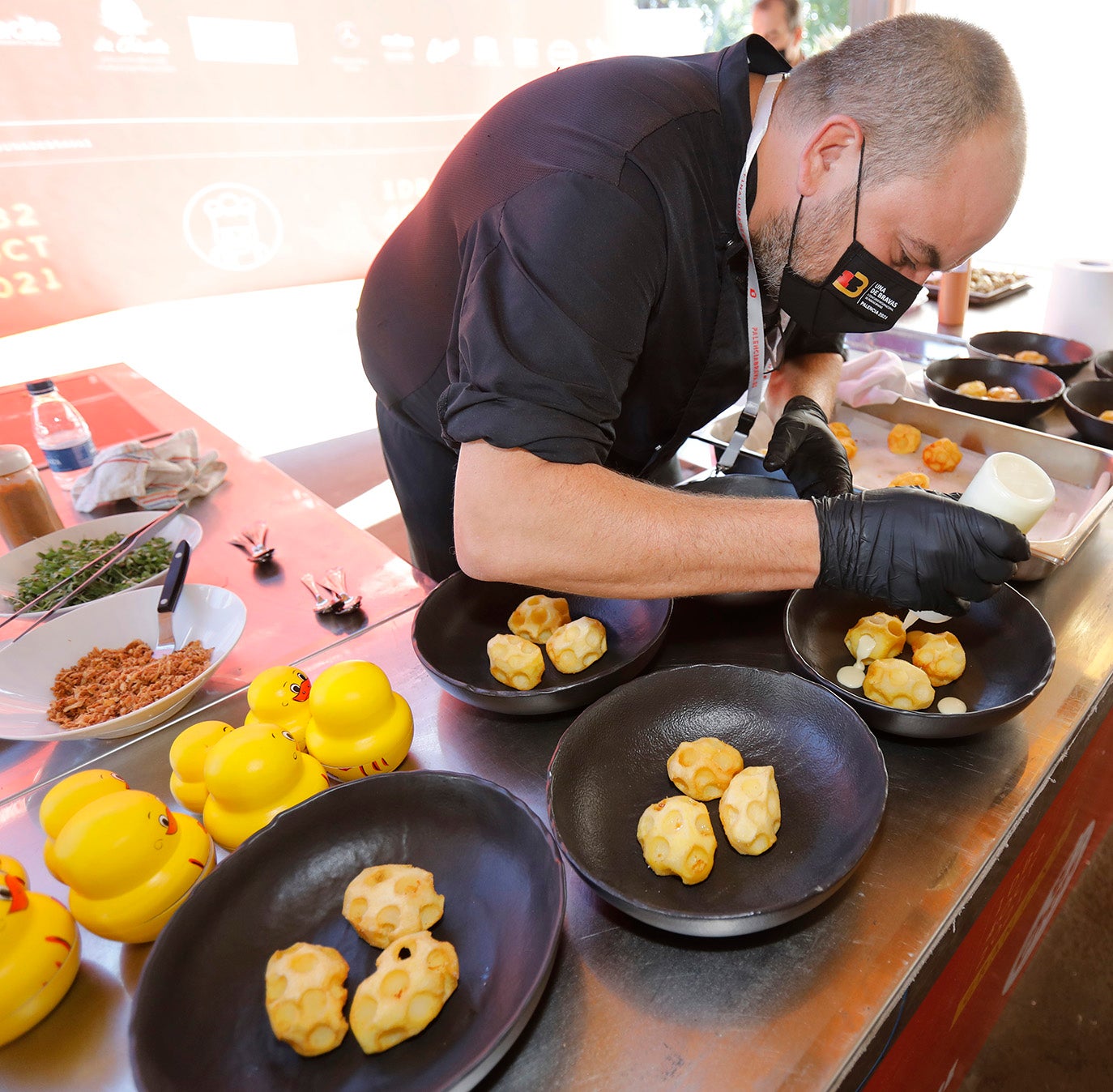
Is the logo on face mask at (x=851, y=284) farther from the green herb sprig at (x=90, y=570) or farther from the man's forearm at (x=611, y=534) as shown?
the green herb sprig at (x=90, y=570)

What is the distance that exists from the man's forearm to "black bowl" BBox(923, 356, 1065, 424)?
4.56ft

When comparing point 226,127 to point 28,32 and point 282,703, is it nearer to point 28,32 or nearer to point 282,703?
point 28,32

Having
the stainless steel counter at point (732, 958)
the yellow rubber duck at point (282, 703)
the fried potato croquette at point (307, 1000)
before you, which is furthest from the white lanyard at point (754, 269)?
the fried potato croquette at point (307, 1000)

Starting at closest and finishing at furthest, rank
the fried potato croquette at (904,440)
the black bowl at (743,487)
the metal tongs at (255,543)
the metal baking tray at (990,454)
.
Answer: the metal baking tray at (990,454) < the black bowl at (743,487) < the metal tongs at (255,543) < the fried potato croquette at (904,440)

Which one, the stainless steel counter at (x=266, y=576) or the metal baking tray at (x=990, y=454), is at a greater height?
the metal baking tray at (x=990, y=454)

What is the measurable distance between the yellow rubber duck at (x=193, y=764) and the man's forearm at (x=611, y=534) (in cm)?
48

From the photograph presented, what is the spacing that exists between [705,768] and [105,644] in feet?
4.19


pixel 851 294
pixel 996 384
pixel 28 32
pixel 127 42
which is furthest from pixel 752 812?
pixel 127 42

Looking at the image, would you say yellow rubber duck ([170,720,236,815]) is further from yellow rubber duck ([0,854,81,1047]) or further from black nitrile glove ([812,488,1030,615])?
black nitrile glove ([812,488,1030,615])

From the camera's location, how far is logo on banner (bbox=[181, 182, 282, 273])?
6.86 m

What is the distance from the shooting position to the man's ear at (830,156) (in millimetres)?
1344

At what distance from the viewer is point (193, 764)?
116cm

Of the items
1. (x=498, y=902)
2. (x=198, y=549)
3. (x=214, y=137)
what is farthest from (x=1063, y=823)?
(x=214, y=137)

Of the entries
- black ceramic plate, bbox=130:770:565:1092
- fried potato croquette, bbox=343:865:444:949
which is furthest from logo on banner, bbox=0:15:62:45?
fried potato croquette, bbox=343:865:444:949
